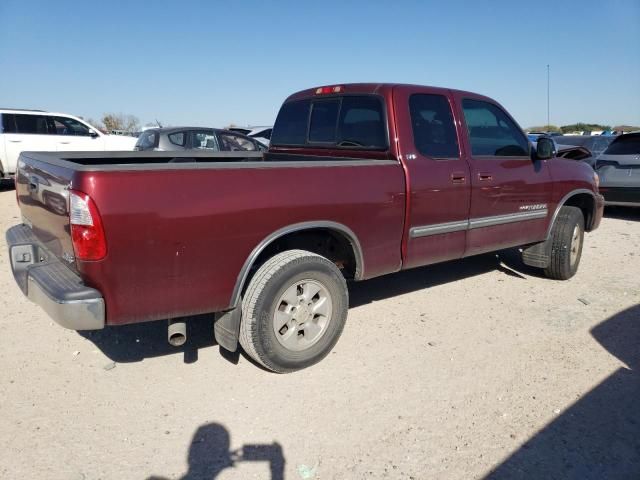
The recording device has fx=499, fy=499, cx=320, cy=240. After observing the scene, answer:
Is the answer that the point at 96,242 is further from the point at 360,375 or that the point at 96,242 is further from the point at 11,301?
the point at 11,301

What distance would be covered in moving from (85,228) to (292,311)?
140 cm

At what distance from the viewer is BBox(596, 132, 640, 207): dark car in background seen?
8.88m

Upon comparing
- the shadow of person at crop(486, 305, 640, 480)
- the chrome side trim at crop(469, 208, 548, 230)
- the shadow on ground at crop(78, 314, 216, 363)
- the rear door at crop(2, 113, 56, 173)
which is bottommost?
the shadow of person at crop(486, 305, 640, 480)

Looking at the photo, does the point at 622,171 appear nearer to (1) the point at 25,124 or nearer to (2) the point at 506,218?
(2) the point at 506,218

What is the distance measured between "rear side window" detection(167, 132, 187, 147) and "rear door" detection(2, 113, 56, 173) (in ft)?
12.5

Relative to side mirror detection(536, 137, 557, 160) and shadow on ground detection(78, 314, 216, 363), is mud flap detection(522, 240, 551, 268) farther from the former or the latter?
shadow on ground detection(78, 314, 216, 363)

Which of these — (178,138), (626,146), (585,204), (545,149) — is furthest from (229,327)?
(626,146)

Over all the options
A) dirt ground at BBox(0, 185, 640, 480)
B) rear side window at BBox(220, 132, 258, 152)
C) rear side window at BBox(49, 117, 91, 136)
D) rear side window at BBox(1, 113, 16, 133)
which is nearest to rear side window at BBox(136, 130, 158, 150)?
rear side window at BBox(220, 132, 258, 152)

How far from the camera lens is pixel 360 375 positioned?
11.2ft

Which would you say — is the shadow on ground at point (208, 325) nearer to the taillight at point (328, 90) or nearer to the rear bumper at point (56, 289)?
the rear bumper at point (56, 289)

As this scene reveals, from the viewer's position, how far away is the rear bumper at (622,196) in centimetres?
890

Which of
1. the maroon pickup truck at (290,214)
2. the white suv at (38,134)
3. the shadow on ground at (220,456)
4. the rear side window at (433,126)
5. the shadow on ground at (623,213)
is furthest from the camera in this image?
the white suv at (38,134)

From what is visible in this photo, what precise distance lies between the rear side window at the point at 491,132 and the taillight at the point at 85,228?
3129 mm

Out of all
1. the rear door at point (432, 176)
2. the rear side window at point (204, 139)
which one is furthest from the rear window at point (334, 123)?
the rear side window at point (204, 139)
